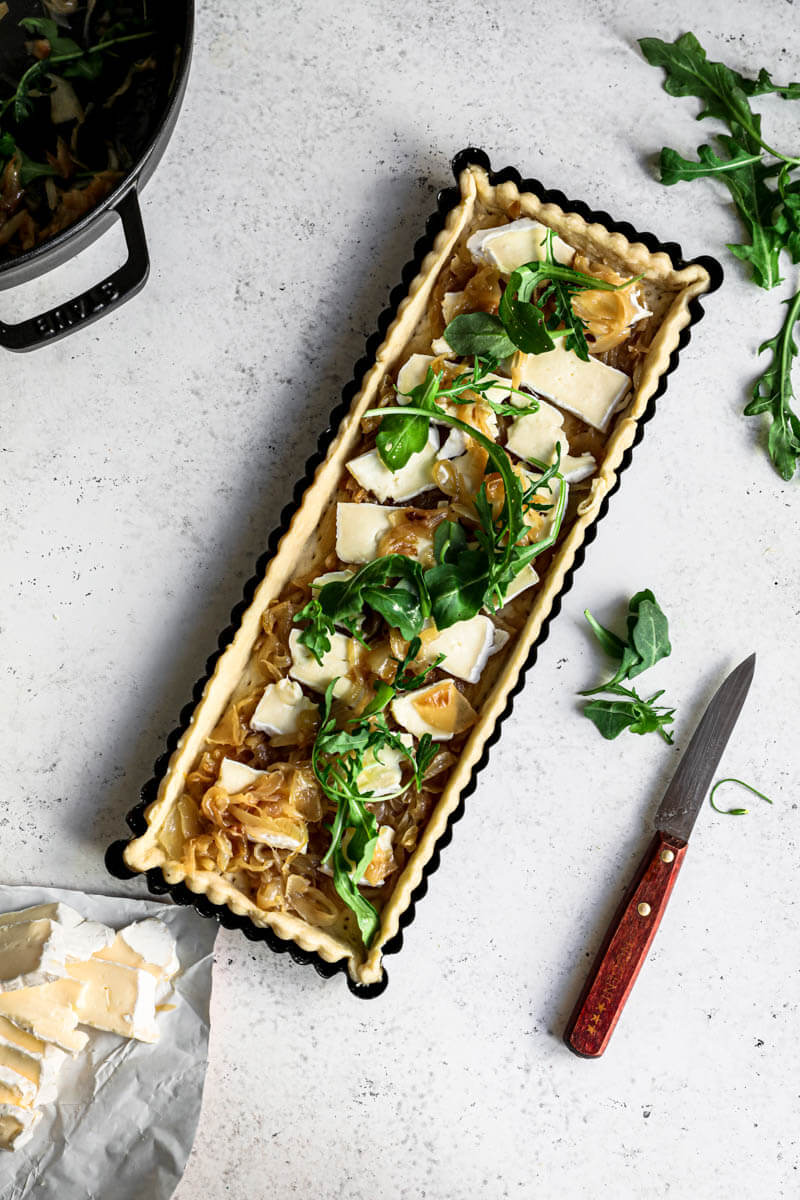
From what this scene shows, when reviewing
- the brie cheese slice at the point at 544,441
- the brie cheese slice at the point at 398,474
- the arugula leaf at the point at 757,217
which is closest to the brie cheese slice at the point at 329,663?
the brie cheese slice at the point at 398,474

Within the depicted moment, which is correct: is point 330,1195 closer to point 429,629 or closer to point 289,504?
point 429,629

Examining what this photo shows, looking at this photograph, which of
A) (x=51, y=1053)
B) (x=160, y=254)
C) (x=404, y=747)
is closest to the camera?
(x=404, y=747)

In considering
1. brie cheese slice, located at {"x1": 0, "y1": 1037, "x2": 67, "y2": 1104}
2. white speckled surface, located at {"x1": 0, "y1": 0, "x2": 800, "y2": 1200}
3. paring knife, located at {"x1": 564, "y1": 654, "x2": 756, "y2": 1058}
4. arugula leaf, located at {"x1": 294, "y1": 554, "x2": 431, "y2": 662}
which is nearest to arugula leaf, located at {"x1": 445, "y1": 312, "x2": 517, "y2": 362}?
white speckled surface, located at {"x1": 0, "y1": 0, "x2": 800, "y2": 1200}

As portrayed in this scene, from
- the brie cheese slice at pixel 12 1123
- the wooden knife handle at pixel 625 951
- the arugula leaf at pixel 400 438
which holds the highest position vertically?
the arugula leaf at pixel 400 438

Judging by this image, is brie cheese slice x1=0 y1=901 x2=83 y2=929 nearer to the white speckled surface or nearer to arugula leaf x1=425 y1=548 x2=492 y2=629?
the white speckled surface

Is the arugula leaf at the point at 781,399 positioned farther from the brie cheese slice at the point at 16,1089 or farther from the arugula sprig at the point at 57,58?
the brie cheese slice at the point at 16,1089

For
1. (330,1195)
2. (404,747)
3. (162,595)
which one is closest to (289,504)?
(162,595)
